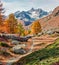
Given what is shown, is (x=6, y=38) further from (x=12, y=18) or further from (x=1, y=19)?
(x=12, y=18)

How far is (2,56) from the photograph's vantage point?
1876 inches

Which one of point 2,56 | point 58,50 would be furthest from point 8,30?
point 58,50

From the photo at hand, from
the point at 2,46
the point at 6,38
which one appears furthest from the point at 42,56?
the point at 6,38

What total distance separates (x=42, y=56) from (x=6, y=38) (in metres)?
36.3

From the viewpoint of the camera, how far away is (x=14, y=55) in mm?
52125

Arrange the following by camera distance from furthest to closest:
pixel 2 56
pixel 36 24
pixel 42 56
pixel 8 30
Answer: pixel 36 24, pixel 8 30, pixel 2 56, pixel 42 56

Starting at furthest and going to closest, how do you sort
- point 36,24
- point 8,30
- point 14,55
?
point 36,24 < point 8,30 < point 14,55

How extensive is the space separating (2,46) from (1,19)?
155ft

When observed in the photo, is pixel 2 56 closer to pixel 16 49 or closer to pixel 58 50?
pixel 16 49

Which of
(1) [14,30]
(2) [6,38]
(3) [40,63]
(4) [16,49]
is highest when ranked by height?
(1) [14,30]

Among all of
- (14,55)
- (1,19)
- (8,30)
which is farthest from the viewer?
A: (8,30)

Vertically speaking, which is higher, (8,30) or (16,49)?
(8,30)

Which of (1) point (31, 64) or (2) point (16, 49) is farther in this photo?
(2) point (16, 49)

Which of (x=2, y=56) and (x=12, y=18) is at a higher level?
(x=12, y=18)
